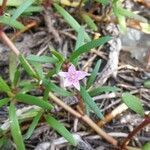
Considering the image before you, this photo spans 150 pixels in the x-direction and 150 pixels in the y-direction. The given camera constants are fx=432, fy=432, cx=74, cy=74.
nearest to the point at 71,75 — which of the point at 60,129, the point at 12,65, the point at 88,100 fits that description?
the point at 88,100

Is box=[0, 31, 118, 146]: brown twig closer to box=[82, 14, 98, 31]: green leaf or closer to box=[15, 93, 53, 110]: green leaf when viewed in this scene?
box=[15, 93, 53, 110]: green leaf

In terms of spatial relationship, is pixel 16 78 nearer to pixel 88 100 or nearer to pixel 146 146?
pixel 88 100

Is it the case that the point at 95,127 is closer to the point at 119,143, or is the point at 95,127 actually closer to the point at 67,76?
the point at 119,143

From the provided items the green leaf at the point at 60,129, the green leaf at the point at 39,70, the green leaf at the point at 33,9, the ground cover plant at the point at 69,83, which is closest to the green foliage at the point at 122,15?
the ground cover plant at the point at 69,83

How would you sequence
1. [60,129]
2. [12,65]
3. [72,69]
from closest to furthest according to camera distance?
1. [72,69]
2. [60,129]
3. [12,65]

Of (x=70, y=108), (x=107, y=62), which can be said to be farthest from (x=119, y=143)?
(x=107, y=62)

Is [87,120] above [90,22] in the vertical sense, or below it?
below

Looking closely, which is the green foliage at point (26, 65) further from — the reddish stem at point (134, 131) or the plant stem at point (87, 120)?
the reddish stem at point (134, 131)
